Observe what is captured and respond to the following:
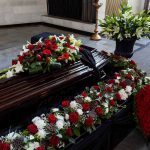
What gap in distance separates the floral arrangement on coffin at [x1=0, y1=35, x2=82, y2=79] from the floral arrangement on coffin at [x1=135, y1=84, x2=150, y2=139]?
657mm

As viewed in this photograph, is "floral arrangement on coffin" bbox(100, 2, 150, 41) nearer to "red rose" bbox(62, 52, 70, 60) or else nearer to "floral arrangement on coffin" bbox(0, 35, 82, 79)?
"floral arrangement on coffin" bbox(0, 35, 82, 79)

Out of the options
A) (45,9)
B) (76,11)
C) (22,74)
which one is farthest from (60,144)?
(45,9)

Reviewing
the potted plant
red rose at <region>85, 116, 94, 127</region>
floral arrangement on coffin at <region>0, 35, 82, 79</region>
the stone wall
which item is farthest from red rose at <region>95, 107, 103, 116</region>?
the stone wall

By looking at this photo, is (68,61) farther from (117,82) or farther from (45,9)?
(45,9)

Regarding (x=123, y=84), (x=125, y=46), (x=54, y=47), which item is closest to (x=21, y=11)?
(x=125, y=46)

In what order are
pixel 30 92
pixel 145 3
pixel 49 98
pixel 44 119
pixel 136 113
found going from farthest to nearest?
pixel 145 3 → pixel 136 113 → pixel 49 98 → pixel 30 92 → pixel 44 119

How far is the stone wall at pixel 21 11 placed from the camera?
6.47 meters

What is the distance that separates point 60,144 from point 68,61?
0.84 m

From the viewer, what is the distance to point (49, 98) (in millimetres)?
1671

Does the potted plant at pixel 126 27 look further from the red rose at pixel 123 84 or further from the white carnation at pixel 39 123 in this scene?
the white carnation at pixel 39 123

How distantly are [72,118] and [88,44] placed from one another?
3533 mm

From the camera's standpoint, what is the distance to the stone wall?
647 cm

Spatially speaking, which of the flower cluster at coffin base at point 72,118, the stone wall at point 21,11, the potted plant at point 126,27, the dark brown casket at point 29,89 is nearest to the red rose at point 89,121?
the flower cluster at coffin base at point 72,118

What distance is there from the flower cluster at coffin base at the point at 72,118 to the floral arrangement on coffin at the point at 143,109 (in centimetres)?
10
